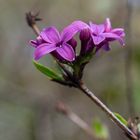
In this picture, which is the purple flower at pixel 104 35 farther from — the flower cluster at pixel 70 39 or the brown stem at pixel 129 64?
the brown stem at pixel 129 64

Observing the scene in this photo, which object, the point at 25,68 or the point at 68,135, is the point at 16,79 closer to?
the point at 25,68

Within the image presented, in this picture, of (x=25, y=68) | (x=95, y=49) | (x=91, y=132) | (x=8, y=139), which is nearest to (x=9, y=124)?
(x=8, y=139)

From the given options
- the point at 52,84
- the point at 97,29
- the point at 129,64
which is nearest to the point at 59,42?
the point at 97,29

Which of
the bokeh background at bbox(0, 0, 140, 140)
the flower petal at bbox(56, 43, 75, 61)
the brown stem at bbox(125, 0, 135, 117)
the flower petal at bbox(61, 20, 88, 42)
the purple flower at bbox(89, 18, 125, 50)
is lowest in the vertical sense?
the bokeh background at bbox(0, 0, 140, 140)

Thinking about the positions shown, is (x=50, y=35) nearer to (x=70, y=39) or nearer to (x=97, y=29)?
(x=70, y=39)

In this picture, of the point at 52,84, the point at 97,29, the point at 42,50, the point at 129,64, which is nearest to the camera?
the point at 42,50

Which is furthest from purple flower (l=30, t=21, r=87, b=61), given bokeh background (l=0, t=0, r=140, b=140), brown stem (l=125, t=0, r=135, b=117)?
bokeh background (l=0, t=0, r=140, b=140)

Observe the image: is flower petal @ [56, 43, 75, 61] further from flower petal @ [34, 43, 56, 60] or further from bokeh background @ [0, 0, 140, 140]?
bokeh background @ [0, 0, 140, 140]
